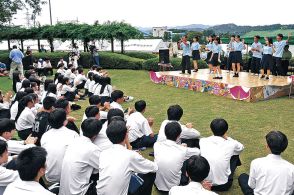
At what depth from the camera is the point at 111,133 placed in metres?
3.92

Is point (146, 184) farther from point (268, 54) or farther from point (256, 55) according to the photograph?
point (256, 55)

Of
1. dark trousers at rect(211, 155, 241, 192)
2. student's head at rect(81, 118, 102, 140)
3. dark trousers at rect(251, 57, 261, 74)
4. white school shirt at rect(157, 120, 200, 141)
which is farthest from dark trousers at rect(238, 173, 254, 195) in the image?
dark trousers at rect(251, 57, 261, 74)

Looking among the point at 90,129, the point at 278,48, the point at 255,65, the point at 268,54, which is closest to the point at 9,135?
the point at 90,129

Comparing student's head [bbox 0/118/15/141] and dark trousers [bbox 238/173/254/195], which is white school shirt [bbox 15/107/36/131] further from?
dark trousers [bbox 238/173/254/195]

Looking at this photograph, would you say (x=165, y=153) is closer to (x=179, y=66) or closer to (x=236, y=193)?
(x=236, y=193)

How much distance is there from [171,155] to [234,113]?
5199mm

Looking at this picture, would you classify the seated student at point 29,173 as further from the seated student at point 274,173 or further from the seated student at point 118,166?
the seated student at point 274,173

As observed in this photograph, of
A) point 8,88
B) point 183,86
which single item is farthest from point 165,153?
point 8,88

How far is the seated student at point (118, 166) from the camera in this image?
12.1 feet

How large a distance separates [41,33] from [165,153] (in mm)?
22205

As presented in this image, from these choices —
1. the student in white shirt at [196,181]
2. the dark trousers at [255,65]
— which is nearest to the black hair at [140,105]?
the student in white shirt at [196,181]

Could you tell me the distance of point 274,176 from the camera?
3.58 m

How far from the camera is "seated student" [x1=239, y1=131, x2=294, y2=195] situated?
11.7 feet

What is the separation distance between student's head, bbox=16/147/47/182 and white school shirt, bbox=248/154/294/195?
2.36 metres
